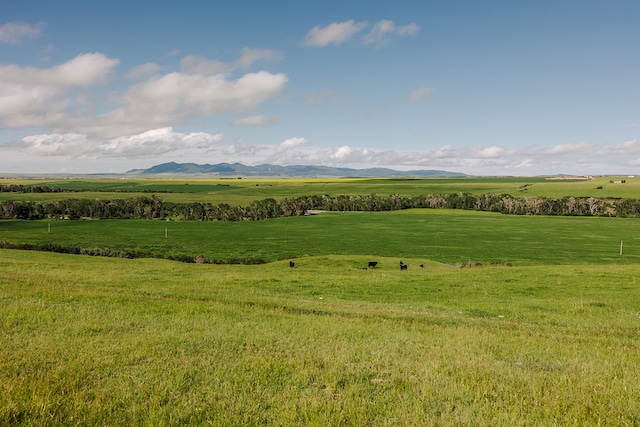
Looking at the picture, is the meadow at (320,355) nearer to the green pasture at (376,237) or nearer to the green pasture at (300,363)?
the green pasture at (300,363)

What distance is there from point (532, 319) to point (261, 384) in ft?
59.7

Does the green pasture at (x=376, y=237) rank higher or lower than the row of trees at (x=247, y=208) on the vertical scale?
lower

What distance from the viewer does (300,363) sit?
39.7 feet

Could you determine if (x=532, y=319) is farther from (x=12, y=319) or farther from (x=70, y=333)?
(x=12, y=319)

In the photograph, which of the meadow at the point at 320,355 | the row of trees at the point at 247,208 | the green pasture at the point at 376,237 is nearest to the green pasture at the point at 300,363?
the meadow at the point at 320,355

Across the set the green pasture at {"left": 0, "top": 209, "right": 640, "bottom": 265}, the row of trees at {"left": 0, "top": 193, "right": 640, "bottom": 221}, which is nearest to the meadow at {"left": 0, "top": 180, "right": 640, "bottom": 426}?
the green pasture at {"left": 0, "top": 209, "right": 640, "bottom": 265}

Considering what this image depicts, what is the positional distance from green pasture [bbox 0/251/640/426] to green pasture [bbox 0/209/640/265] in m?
43.6

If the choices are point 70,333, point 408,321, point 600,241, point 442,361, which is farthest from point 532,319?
point 600,241

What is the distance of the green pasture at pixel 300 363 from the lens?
354 inches

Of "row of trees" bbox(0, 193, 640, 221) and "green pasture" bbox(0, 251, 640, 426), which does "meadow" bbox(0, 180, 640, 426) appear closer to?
"green pasture" bbox(0, 251, 640, 426)

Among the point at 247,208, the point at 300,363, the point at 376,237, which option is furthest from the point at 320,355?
the point at 247,208

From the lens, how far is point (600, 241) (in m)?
96.2

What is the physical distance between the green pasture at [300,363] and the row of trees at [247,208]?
5175 inches

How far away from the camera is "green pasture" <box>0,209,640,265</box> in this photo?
81.3 meters
